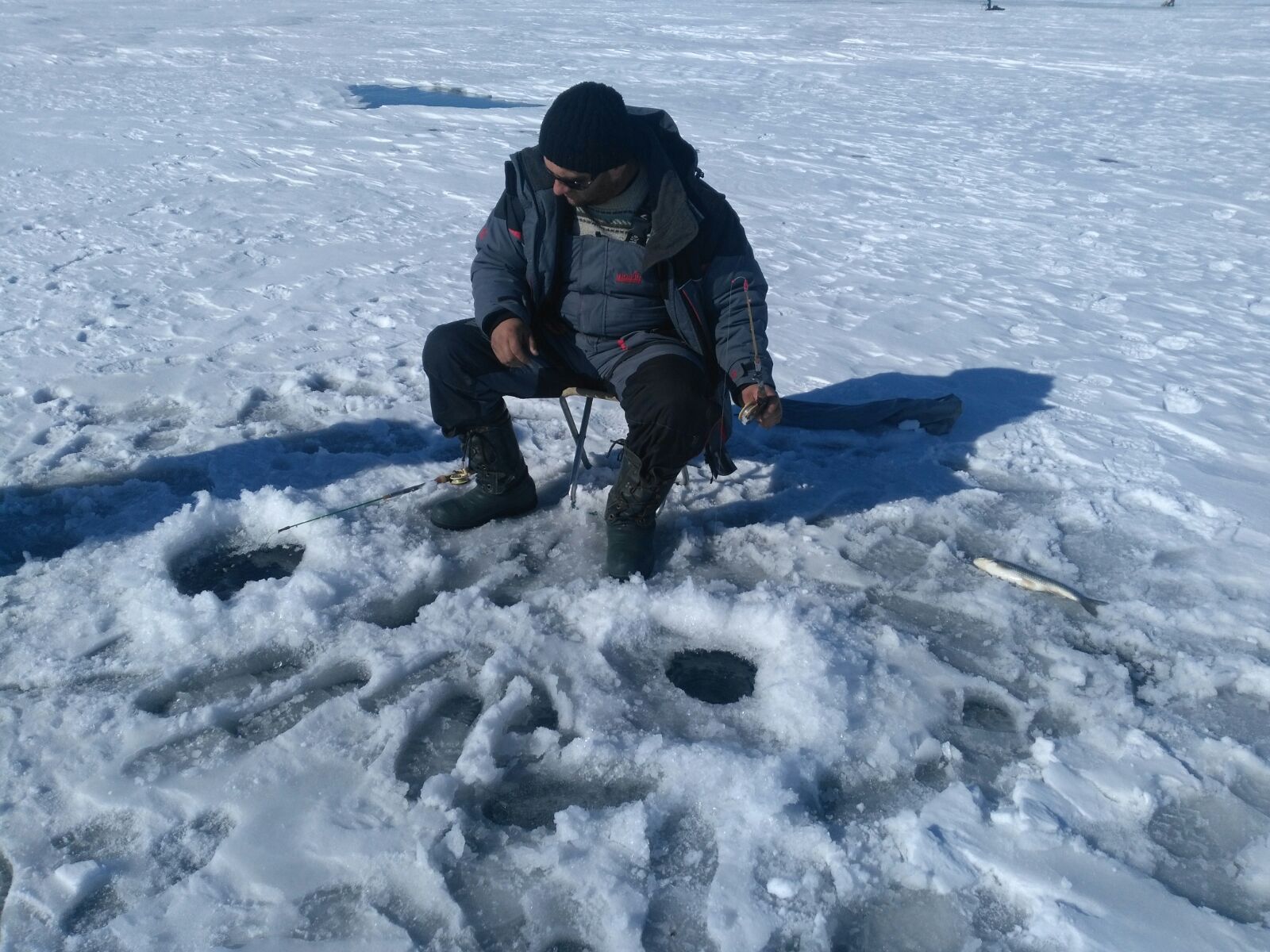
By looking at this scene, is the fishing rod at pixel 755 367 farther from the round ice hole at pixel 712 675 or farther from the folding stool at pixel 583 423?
the round ice hole at pixel 712 675

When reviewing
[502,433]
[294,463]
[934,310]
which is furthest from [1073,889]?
[934,310]

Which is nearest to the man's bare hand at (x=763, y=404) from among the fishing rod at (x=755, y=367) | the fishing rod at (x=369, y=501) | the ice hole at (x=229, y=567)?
the fishing rod at (x=755, y=367)

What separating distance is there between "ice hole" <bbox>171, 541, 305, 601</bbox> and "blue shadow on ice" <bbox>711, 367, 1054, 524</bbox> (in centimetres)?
143

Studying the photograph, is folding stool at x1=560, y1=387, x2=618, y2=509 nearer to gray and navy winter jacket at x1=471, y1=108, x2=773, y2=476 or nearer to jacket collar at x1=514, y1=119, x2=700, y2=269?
gray and navy winter jacket at x1=471, y1=108, x2=773, y2=476

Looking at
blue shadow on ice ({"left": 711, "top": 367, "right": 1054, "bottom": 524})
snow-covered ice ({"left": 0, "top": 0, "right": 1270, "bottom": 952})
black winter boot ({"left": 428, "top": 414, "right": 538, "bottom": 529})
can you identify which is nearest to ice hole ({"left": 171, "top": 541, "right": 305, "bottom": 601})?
snow-covered ice ({"left": 0, "top": 0, "right": 1270, "bottom": 952})

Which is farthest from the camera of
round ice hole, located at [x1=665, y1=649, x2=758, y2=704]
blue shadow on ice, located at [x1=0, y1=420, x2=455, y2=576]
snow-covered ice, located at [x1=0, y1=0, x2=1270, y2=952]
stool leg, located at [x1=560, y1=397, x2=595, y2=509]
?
stool leg, located at [x1=560, y1=397, x2=595, y2=509]

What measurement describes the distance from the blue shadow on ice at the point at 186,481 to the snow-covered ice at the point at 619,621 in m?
0.02

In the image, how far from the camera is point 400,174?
7863 mm

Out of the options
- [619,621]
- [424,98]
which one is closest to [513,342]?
[619,621]

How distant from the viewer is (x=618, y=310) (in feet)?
10.5

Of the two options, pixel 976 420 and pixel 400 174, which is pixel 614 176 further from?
pixel 400 174

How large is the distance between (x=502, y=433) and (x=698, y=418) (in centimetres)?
72

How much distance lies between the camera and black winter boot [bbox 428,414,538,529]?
11.0 ft

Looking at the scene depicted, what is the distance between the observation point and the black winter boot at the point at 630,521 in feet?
10.2
